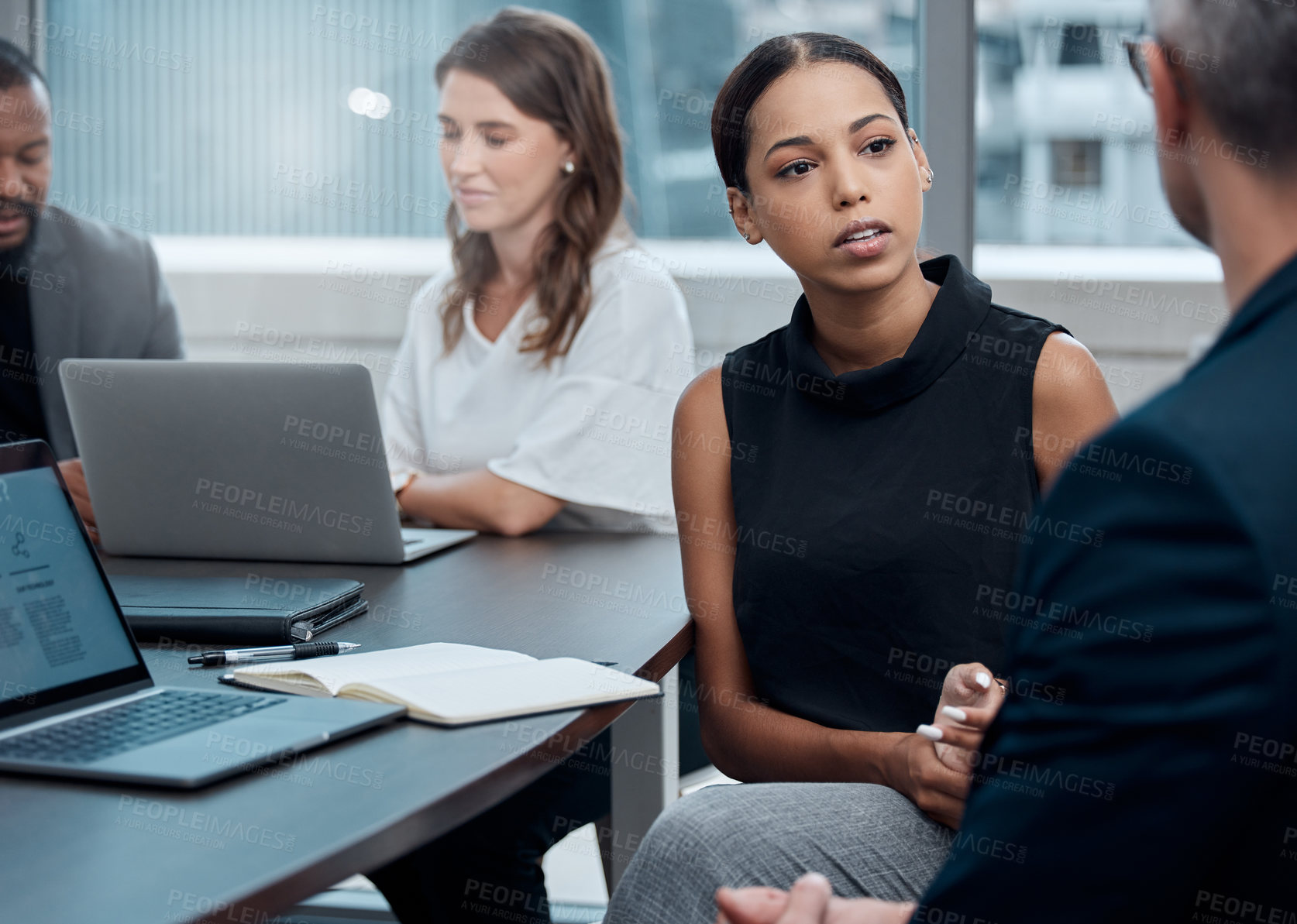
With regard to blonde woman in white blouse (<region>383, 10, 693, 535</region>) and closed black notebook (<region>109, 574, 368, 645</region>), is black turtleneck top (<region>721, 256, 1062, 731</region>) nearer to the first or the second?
closed black notebook (<region>109, 574, 368, 645</region>)

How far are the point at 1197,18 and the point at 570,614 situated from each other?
0.95m

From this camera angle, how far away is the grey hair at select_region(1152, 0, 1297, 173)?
59cm

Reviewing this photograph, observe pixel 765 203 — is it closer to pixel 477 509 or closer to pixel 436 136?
pixel 477 509

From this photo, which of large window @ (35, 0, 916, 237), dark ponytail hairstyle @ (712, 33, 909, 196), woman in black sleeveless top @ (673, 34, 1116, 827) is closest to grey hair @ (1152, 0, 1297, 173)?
woman in black sleeveless top @ (673, 34, 1116, 827)

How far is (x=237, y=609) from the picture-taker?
1.31 m

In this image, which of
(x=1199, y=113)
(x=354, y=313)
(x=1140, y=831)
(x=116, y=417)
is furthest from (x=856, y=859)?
(x=354, y=313)

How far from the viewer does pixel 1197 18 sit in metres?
0.62

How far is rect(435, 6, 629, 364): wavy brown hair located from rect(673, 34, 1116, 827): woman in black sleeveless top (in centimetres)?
74

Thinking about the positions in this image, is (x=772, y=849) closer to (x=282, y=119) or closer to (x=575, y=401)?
(x=575, y=401)

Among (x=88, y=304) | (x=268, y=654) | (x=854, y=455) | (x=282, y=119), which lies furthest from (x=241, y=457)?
(x=282, y=119)

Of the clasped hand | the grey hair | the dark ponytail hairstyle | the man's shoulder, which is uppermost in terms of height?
the dark ponytail hairstyle

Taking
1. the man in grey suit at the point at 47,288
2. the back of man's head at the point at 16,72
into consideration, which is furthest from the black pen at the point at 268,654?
the back of man's head at the point at 16,72

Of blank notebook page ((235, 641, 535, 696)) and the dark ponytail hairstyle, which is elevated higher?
the dark ponytail hairstyle

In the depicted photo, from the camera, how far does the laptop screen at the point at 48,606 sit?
1001 mm
